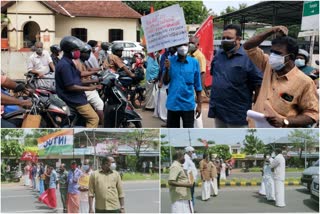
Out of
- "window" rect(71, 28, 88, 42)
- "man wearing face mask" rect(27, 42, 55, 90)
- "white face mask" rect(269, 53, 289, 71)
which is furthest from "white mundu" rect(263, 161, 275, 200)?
"window" rect(71, 28, 88, 42)

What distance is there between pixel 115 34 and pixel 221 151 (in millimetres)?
26631

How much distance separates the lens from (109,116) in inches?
255

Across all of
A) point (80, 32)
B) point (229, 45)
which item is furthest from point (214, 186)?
point (80, 32)

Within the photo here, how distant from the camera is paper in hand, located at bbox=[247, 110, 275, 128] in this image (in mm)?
3910

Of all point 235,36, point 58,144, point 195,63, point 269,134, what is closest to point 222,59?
point 235,36

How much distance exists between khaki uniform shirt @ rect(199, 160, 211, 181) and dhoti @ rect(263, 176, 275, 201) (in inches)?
16.4

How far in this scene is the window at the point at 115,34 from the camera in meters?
29.6

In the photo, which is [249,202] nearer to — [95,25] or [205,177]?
[205,177]

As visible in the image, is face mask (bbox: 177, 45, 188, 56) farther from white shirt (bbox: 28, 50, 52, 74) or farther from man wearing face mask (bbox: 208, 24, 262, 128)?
white shirt (bbox: 28, 50, 52, 74)

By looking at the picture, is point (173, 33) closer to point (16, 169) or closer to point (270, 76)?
point (270, 76)

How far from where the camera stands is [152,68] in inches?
407

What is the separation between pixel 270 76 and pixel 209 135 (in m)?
0.68

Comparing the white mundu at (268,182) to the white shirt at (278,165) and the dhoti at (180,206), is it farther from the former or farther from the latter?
the dhoti at (180,206)

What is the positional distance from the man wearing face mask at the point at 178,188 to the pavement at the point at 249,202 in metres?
0.08
